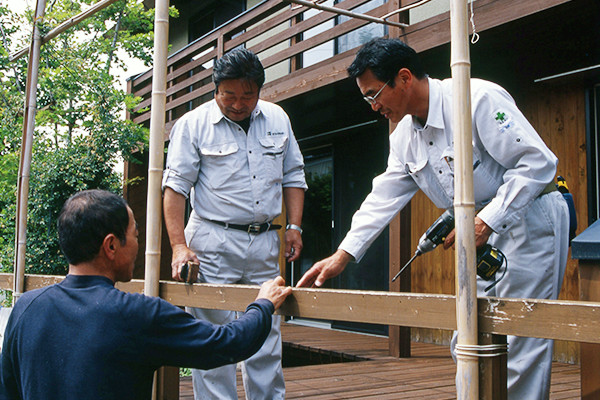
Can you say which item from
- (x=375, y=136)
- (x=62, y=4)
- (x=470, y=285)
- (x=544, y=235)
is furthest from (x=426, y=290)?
(x=62, y=4)

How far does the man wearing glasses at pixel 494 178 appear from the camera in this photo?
2.00 meters

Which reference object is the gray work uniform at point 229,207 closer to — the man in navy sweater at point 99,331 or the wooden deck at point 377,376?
the man in navy sweater at point 99,331

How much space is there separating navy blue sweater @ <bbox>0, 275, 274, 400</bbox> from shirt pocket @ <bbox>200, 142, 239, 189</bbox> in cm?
116

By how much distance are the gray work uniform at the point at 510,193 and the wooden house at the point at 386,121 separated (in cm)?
103

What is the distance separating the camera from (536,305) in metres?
1.44

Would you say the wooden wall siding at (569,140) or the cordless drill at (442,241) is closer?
the cordless drill at (442,241)

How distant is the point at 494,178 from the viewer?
2217mm

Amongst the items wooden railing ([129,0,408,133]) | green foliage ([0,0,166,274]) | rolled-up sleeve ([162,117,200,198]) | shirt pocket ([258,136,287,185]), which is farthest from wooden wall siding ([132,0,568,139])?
rolled-up sleeve ([162,117,200,198])

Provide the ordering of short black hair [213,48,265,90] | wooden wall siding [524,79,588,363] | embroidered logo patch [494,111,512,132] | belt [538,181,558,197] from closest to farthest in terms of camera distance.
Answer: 1. embroidered logo patch [494,111,512,132]
2. belt [538,181,558,197]
3. short black hair [213,48,265,90]
4. wooden wall siding [524,79,588,363]

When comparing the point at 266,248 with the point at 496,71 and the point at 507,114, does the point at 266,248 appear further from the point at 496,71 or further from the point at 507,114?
the point at 496,71

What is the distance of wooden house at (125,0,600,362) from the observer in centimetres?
452

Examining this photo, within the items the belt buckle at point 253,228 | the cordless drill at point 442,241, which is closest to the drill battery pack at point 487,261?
the cordless drill at point 442,241

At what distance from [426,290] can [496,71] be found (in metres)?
2.17

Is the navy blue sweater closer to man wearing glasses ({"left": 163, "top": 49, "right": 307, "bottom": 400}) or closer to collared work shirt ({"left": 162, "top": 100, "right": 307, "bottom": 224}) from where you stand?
man wearing glasses ({"left": 163, "top": 49, "right": 307, "bottom": 400})
